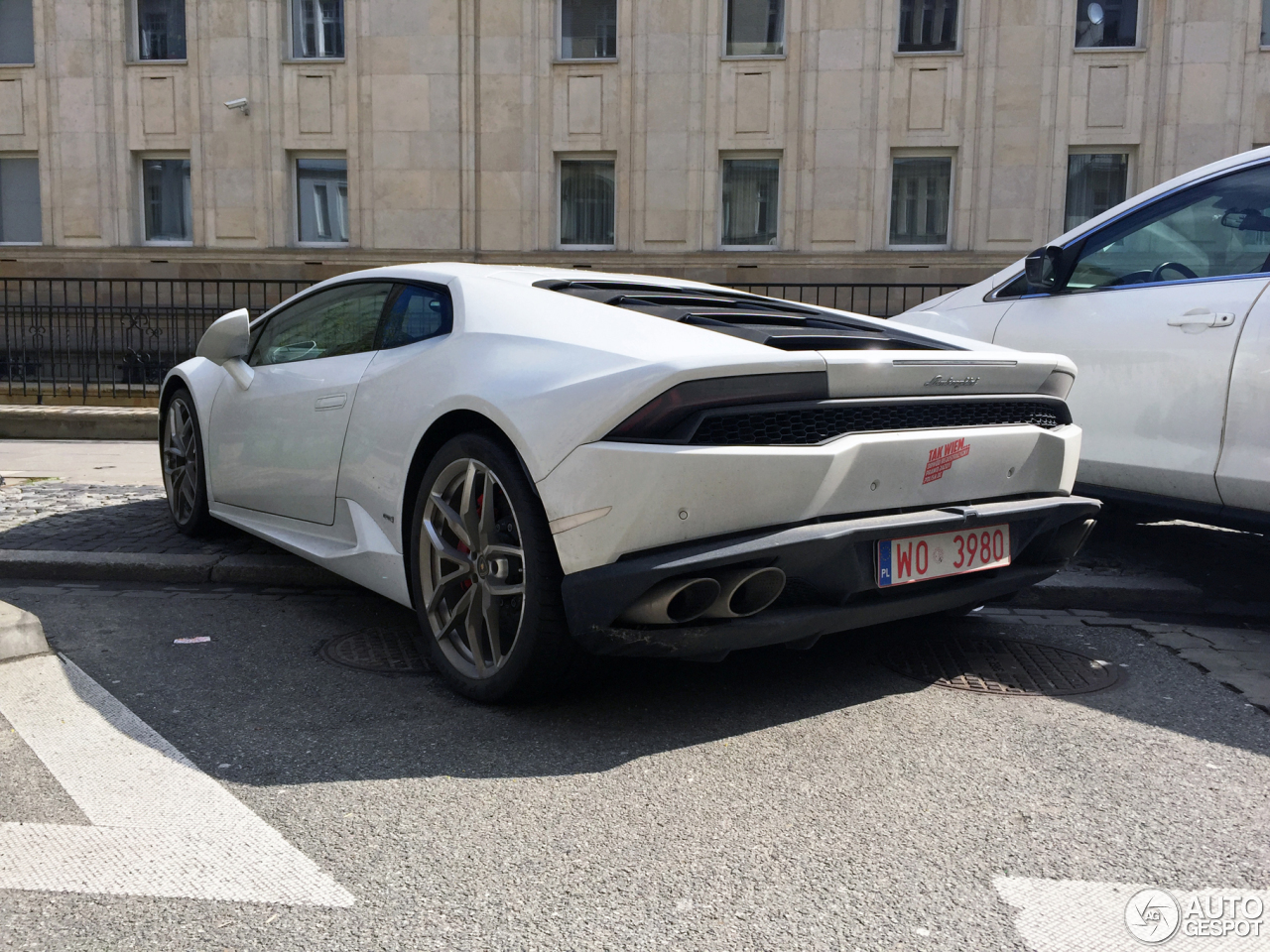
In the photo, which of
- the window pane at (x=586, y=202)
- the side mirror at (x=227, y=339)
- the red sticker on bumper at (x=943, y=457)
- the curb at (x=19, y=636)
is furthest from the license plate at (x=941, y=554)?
the window pane at (x=586, y=202)

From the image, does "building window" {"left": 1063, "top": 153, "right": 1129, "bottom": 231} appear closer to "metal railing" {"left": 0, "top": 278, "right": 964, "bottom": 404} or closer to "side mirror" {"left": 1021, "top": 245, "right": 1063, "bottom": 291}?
"metal railing" {"left": 0, "top": 278, "right": 964, "bottom": 404}

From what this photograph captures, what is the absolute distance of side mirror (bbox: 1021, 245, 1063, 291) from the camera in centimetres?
513

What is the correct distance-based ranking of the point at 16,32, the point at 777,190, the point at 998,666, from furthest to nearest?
the point at 16,32
the point at 777,190
the point at 998,666

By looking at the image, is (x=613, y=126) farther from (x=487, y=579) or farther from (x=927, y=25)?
(x=487, y=579)

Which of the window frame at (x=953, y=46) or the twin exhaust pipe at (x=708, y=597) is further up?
the window frame at (x=953, y=46)

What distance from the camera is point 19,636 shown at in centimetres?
399

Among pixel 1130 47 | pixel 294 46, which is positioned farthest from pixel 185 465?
pixel 1130 47

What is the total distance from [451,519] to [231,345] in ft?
7.29

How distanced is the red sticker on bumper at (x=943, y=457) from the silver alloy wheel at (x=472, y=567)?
123 centimetres

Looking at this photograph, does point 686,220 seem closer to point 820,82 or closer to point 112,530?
point 820,82

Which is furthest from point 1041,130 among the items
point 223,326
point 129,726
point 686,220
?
point 129,726

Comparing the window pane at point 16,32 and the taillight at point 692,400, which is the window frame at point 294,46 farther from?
the taillight at point 692,400

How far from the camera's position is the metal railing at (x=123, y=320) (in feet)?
43.5

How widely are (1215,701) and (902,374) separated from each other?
4.91ft
